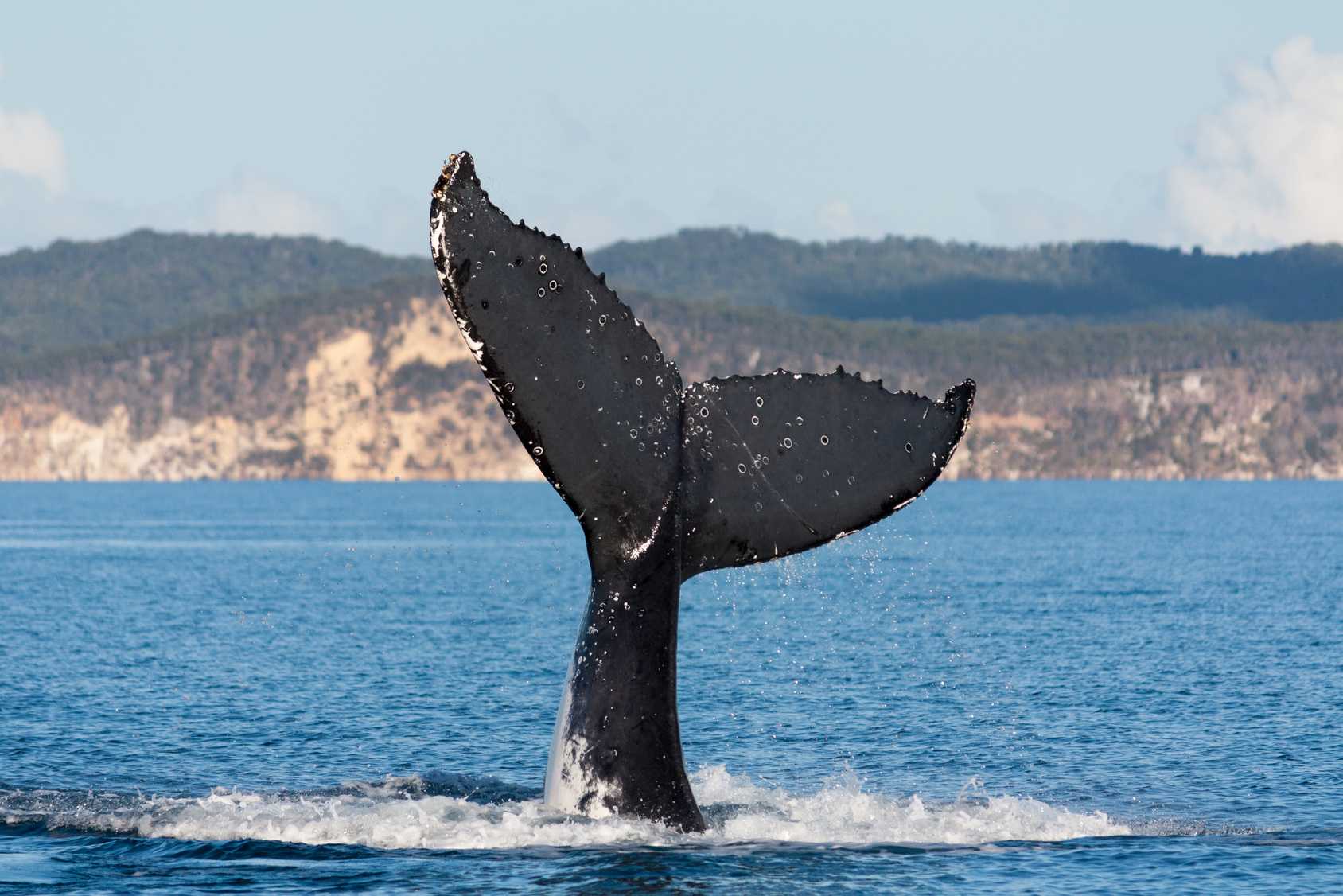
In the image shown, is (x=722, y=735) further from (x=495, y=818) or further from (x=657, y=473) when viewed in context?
(x=657, y=473)

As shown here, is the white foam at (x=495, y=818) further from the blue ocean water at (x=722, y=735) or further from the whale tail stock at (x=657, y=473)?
the whale tail stock at (x=657, y=473)

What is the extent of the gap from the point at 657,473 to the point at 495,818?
559 centimetres

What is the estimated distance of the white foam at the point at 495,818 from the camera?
53.7 ft

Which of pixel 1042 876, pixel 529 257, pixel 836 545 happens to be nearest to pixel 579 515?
pixel 529 257

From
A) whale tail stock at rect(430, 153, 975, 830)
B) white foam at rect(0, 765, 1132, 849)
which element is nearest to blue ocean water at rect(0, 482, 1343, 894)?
white foam at rect(0, 765, 1132, 849)

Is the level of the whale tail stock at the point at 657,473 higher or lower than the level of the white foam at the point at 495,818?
higher

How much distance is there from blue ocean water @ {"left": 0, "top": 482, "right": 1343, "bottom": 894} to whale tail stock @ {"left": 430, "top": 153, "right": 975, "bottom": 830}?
3.61 ft

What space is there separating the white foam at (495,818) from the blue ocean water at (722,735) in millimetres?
52

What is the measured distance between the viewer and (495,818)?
661 inches

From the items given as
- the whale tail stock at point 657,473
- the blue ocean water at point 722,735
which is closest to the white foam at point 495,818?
the blue ocean water at point 722,735

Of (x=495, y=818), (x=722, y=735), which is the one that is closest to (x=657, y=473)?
(x=495, y=818)

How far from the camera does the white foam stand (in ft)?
53.7

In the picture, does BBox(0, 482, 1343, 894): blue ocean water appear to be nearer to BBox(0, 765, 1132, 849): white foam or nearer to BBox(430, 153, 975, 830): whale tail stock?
BBox(0, 765, 1132, 849): white foam

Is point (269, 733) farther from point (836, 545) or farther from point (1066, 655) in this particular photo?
point (836, 545)
